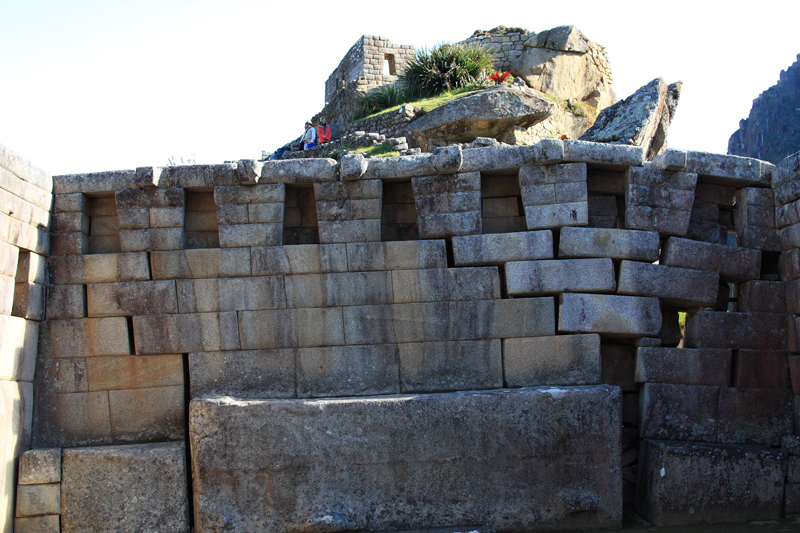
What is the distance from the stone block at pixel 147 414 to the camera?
248 inches

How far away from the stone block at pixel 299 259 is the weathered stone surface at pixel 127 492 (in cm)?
189

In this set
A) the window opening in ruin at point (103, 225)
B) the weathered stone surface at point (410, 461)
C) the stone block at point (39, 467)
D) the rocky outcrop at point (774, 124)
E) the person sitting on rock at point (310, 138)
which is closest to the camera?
the weathered stone surface at point (410, 461)

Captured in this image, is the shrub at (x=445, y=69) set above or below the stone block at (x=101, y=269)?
above

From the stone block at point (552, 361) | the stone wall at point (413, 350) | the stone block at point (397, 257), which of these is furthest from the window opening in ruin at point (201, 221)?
the stone block at point (552, 361)

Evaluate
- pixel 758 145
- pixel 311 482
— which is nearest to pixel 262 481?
pixel 311 482

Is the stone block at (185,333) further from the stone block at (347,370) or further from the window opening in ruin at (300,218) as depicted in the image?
the window opening in ruin at (300,218)

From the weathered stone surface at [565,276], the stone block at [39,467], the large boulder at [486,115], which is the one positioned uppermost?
the large boulder at [486,115]

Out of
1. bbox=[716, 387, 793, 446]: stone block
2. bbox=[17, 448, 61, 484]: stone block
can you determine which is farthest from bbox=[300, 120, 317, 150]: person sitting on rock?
bbox=[716, 387, 793, 446]: stone block

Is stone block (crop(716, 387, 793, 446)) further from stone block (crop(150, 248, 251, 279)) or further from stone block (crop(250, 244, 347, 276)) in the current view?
stone block (crop(150, 248, 251, 279))

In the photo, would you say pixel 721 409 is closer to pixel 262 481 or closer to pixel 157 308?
pixel 262 481

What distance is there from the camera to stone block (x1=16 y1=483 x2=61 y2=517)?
235 inches

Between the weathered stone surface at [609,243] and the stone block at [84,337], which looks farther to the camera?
the weathered stone surface at [609,243]

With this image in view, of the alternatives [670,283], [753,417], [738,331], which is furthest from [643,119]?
[753,417]

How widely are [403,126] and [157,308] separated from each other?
1230cm
